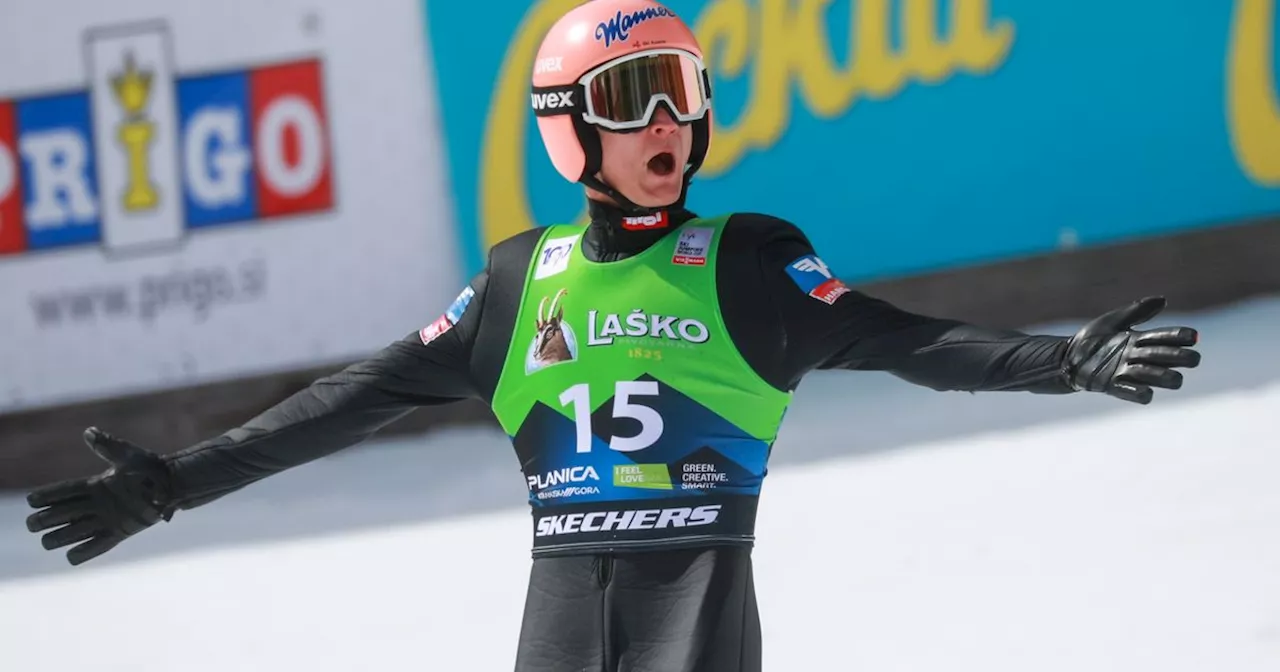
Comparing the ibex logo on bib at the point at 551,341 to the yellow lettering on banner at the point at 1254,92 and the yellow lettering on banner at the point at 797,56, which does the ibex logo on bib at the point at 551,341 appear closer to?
the yellow lettering on banner at the point at 797,56

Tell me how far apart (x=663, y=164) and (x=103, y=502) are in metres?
1.25

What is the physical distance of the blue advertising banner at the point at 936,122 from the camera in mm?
7617

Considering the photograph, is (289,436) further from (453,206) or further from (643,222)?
(453,206)

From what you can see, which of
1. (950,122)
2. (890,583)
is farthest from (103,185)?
(890,583)

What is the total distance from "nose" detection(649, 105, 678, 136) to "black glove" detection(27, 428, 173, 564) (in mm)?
1151

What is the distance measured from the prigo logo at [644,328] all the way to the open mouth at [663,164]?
0.29 m

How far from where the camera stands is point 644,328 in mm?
3213

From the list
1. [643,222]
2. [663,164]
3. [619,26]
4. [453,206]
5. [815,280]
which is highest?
[619,26]

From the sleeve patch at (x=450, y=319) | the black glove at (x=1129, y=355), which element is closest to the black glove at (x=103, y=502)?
the sleeve patch at (x=450, y=319)

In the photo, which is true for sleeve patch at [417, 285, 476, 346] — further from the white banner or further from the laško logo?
the white banner

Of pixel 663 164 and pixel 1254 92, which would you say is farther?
pixel 1254 92

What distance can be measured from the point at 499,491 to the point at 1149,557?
2.74 m

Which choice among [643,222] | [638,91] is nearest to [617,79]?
[638,91]

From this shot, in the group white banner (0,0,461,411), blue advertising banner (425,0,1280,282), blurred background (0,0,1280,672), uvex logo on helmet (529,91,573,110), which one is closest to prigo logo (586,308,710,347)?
uvex logo on helmet (529,91,573,110)
